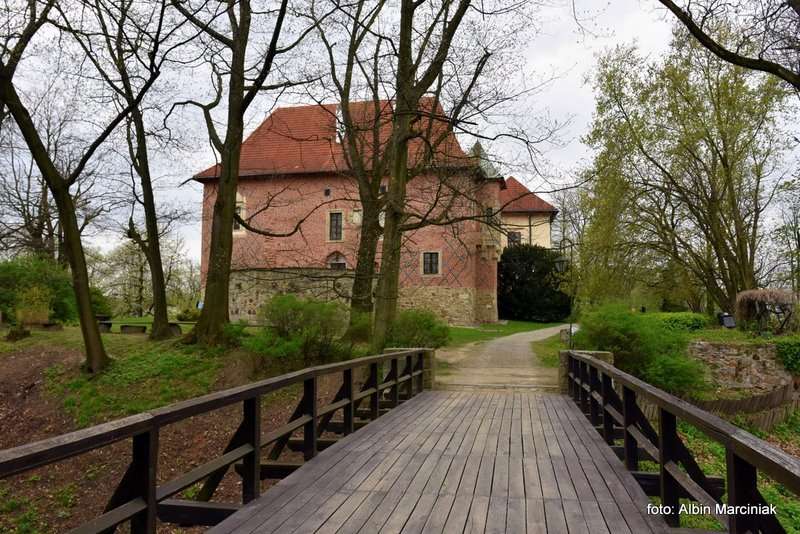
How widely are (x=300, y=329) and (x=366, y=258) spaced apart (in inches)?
85.9

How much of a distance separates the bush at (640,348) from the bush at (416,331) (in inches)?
131

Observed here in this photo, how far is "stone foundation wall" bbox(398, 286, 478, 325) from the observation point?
103 feet

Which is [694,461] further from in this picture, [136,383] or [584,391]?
[136,383]

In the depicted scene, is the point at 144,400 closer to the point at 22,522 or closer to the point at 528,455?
the point at 22,522

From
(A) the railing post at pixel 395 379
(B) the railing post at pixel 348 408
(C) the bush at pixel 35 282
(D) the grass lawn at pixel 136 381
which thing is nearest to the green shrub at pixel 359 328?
(D) the grass lawn at pixel 136 381

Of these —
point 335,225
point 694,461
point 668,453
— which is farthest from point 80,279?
point 335,225

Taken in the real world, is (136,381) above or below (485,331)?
A: below

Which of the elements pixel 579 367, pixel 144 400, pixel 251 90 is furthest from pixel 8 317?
pixel 579 367

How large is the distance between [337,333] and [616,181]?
11.1m

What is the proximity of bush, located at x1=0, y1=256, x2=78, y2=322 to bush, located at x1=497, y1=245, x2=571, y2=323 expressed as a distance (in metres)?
24.4

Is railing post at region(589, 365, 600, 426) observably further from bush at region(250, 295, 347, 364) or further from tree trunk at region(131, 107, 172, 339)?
tree trunk at region(131, 107, 172, 339)

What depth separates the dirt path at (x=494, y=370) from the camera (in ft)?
38.4

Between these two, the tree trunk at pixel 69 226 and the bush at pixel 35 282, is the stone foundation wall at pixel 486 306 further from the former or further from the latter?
the tree trunk at pixel 69 226

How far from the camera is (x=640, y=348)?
11.3 metres
